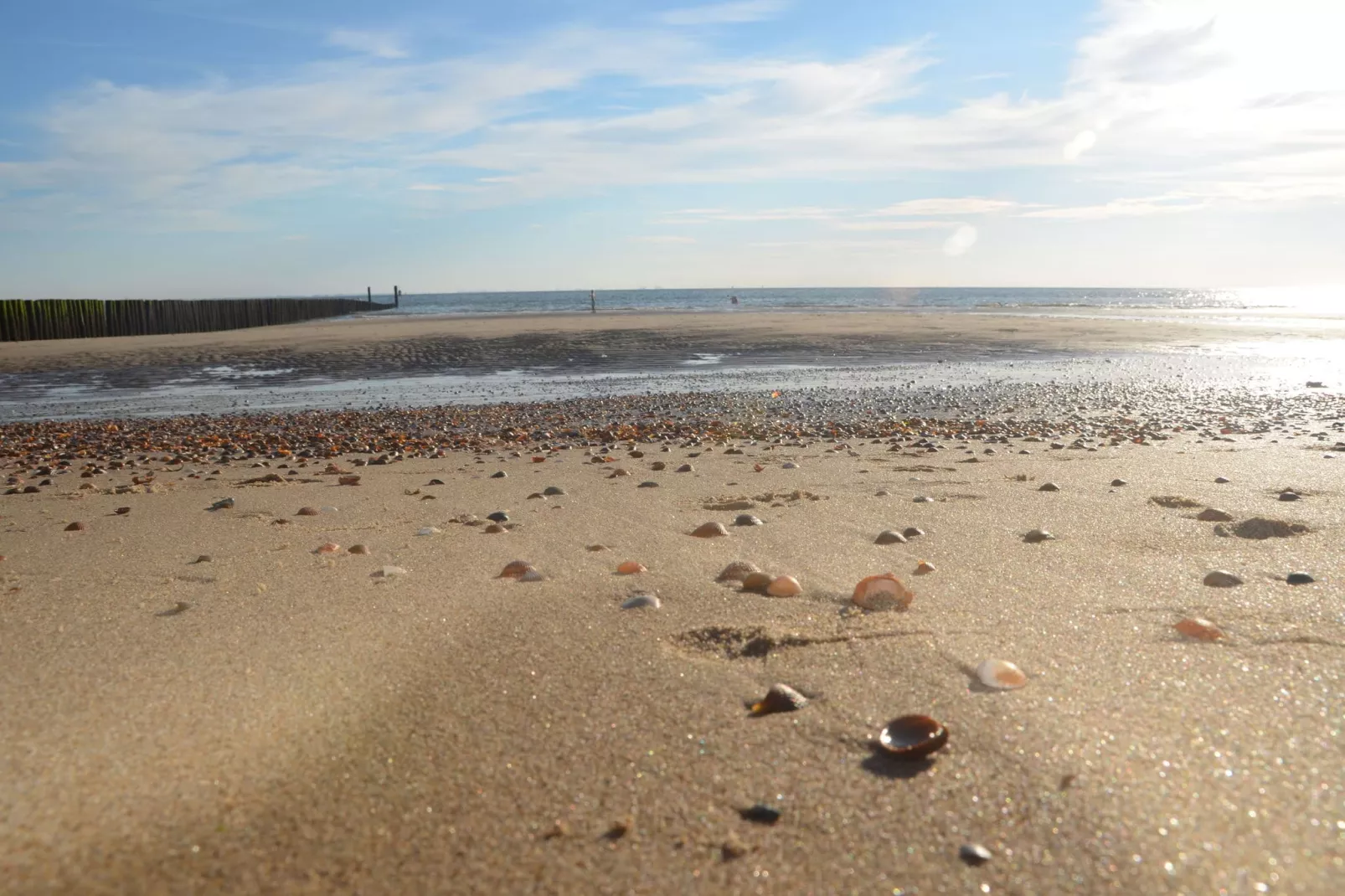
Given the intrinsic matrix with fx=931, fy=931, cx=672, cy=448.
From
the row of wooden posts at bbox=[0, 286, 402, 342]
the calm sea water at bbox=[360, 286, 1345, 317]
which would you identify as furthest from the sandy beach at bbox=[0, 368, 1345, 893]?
the calm sea water at bbox=[360, 286, 1345, 317]

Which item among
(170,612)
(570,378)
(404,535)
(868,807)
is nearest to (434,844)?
(868,807)

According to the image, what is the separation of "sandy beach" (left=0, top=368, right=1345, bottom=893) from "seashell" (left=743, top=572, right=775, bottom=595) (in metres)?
0.04

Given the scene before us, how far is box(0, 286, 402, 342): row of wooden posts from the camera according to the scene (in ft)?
94.1

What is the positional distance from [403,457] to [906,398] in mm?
6263

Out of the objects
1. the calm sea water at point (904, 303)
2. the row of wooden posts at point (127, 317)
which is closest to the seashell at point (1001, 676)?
the row of wooden posts at point (127, 317)

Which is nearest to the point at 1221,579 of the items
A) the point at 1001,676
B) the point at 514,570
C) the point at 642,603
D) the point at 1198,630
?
the point at 1198,630

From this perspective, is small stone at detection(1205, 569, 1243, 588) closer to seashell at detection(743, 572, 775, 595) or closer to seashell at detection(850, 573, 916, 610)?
seashell at detection(850, 573, 916, 610)

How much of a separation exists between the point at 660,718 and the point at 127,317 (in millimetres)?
37286

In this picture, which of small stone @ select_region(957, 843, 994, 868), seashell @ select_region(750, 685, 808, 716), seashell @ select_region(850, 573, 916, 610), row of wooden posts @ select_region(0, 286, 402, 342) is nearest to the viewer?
small stone @ select_region(957, 843, 994, 868)

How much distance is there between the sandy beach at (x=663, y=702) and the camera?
5.17ft

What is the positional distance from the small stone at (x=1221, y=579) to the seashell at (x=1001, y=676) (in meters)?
1.18

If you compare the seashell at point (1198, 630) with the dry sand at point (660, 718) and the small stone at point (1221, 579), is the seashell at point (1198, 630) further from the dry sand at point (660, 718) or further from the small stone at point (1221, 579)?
the small stone at point (1221, 579)

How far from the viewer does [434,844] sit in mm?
1624

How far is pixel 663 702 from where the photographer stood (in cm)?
218
